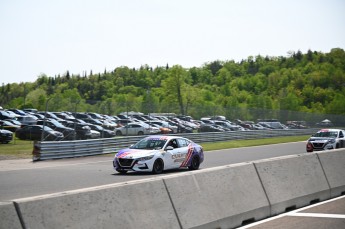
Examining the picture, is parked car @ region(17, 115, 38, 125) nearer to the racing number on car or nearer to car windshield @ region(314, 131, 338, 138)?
car windshield @ region(314, 131, 338, 138)

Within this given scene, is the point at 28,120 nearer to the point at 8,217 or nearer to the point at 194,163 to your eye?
the point at 194,163

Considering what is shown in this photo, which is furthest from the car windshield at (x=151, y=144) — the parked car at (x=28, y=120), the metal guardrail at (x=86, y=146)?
the parked car at (x=28, y=120)

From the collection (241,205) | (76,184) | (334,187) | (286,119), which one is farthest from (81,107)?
(286,119)

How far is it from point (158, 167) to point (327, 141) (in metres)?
12.8

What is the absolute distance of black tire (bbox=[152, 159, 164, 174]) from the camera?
1920 cm

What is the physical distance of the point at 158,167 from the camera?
63.6 ft

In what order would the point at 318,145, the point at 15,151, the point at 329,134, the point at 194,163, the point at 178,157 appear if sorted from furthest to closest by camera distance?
the point at 15,151
the point at 329,134
the point at 318,145
the point at 194,163
the point at 178,157

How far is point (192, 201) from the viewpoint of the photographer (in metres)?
8.04

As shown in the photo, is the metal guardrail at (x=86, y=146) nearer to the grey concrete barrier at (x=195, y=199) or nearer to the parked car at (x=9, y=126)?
the parked car at (x=9, y=126)

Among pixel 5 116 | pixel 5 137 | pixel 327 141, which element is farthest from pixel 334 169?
pixel 5 116

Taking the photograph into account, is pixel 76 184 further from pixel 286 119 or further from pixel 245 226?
pixel 286 119

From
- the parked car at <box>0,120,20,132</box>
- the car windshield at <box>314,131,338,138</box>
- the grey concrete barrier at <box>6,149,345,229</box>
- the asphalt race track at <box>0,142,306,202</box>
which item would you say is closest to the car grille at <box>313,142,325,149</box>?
the car windshield at <box>314,131,338,138</box>

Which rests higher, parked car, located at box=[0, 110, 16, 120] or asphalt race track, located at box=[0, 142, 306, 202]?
asphalt race track, located at box=[0, 142, 306, 202]

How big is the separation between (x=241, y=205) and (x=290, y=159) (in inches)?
108
